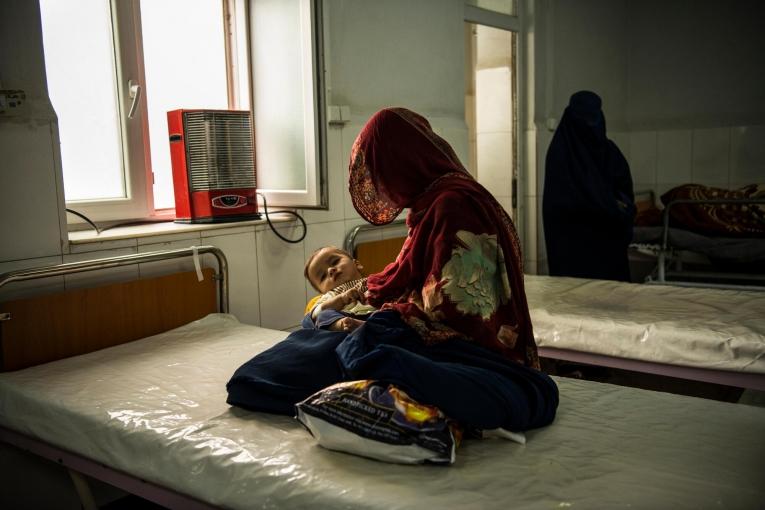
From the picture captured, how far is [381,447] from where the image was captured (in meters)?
1.66

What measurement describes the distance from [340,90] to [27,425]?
Answer: 7.26 feet

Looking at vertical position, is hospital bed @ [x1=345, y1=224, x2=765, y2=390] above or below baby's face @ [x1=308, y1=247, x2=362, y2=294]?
below

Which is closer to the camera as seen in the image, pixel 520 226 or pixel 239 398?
pixel 239 398

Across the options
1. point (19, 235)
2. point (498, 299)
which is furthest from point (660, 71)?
point (19, 235)

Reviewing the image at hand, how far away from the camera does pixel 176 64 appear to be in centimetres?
340

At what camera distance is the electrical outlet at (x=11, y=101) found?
2336mm

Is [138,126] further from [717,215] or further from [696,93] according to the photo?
[696,93]

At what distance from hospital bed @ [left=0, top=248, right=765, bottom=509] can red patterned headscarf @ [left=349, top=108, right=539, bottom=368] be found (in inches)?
12.3

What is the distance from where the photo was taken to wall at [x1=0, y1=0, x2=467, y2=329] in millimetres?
2412

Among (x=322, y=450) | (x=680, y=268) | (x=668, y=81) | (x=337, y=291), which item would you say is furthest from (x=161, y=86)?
(x=668, y=81)

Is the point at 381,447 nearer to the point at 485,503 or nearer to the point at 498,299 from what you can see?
the point at 485,503

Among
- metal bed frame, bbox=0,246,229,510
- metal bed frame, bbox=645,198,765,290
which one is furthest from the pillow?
metal bed frame, bbox=645,198,765,290

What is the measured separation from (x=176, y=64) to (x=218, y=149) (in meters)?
0.54

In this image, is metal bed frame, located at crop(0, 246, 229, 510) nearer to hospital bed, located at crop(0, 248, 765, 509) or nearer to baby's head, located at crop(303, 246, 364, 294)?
hospital bed, located at crop(0, 248, 765, 509)
